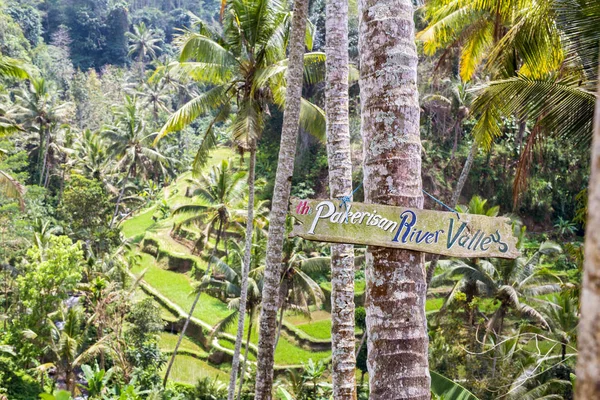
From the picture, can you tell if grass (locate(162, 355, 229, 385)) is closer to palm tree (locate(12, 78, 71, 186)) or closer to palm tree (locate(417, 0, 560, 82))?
palm tree (locate(417, 0, 560, 82))

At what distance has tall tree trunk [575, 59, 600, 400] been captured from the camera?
34.9 inches

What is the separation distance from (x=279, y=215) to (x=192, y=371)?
18.3 metres

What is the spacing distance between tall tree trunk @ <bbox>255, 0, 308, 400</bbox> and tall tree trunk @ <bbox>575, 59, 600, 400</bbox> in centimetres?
499

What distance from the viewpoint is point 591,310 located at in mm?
894

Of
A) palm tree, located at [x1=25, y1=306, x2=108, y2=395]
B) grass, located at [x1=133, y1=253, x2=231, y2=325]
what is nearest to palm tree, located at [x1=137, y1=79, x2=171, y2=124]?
grass, located at [x1=133, y1=253, x2=231, y2=325]

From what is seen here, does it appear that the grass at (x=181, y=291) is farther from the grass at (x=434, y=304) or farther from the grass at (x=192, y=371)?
the grass at (x=434, y=304)

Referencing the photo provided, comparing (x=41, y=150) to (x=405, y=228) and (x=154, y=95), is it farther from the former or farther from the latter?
(x=405, y=228)

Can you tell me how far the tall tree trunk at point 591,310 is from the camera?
886 millimetres

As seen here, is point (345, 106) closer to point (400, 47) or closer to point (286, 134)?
point (286, 134)

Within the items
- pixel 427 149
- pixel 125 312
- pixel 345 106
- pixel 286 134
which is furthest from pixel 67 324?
pixel 427 149

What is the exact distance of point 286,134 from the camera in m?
6.40

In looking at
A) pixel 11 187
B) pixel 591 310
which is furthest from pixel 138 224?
pixel 591 310

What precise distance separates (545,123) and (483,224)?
4511 millimetres

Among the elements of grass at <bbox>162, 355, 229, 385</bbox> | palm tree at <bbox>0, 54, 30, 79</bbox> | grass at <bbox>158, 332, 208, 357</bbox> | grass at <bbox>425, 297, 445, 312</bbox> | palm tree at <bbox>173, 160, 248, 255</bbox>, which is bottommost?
grass at <bbox>162, 355, 229, 385</bbox>
